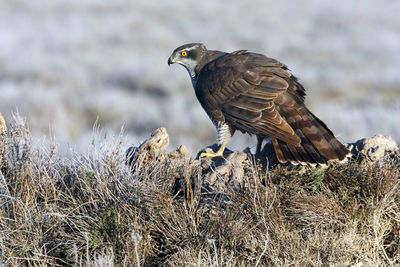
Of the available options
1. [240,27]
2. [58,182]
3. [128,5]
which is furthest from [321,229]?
[128,5]

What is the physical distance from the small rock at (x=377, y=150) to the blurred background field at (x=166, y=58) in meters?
0.57

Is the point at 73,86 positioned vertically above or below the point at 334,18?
below

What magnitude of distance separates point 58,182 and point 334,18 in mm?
26749

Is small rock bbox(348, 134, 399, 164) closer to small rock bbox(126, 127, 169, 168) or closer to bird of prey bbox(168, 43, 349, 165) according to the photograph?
bird of prey bbox(168, 43, 349, 165)

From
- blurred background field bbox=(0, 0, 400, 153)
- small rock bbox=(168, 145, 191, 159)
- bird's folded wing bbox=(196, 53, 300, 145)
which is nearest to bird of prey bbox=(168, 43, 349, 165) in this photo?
bird's folded wing bbox=(196, 53, 300, 145)

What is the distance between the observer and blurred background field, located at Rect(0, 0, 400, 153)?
42.5 feet

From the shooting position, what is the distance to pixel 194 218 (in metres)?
4.77

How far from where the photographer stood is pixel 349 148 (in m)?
5.84

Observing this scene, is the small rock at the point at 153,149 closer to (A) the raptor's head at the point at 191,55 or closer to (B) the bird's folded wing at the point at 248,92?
(B) the bird's folded wing at the point at 248,92

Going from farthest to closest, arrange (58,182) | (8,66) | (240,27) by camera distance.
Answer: (240,27) → (8,66) → (58,182)

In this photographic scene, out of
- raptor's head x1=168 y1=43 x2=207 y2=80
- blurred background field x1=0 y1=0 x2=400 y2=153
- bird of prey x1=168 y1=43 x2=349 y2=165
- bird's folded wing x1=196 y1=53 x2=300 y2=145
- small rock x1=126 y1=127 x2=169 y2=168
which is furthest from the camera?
blurred background field x1=0 y1=0 x2=400 y2=153

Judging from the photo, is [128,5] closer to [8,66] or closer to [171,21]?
[171,21]

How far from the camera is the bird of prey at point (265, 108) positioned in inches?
217

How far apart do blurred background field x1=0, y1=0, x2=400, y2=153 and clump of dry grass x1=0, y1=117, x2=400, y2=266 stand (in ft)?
2.42
